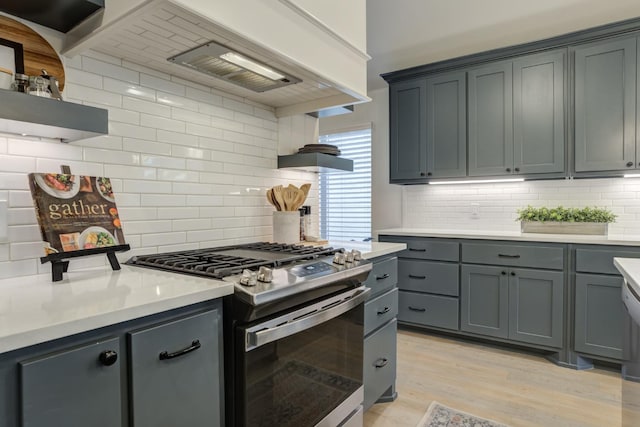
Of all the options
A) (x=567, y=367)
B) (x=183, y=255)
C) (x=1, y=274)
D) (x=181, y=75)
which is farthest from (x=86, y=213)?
(x=567, y=367)

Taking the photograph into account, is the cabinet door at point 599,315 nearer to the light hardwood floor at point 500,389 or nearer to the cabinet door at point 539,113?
the light hardwood floor at point 500,389

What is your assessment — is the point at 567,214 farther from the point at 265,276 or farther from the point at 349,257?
the point at 265,276

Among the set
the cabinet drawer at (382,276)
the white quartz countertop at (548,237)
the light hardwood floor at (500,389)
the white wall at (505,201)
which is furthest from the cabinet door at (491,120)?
the cabinet drawer at (382,276)

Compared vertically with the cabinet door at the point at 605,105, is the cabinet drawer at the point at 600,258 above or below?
below

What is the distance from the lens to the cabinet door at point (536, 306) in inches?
108

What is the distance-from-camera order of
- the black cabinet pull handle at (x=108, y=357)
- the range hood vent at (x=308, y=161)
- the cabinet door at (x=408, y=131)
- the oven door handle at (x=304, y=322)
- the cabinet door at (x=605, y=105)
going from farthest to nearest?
the cabinet door at (x=408, y=131)
the cabinet door at (x=605, y=105)
the range hood vent at (x=308, y=161)
the oven door handle at (x=304, y=322)
the black cabinet pull handle at (x=108, y=357)

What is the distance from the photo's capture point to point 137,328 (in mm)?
919

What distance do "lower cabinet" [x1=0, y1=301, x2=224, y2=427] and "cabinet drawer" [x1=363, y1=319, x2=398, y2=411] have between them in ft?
3.10

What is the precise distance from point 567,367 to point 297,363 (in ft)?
7.71

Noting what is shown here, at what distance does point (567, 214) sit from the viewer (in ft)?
9.75

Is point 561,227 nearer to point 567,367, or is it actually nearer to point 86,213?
point 567,367

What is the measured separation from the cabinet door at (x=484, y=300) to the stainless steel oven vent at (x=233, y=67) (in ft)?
7.12

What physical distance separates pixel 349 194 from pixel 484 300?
2.14 m

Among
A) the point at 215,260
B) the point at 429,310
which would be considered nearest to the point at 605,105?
the point at 429,310
